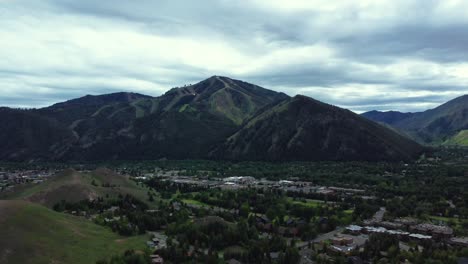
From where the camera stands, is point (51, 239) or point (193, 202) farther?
point (193, 202)

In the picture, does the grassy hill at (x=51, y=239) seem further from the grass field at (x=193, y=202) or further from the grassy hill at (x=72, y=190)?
the grass field at (x=193, y=202)

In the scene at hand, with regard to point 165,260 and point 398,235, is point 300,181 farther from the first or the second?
point 165,260

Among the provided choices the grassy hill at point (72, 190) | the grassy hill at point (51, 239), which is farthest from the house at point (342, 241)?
the grassy hill at point (72, 190)

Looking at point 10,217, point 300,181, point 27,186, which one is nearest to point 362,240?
point 10,217

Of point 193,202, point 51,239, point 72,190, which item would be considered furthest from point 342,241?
point 72,190

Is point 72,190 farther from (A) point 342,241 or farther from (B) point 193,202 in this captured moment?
(A) point 342,241

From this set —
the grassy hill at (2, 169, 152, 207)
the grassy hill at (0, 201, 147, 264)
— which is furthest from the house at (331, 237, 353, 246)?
the grassy hill at (2, 169, 152, 207)
